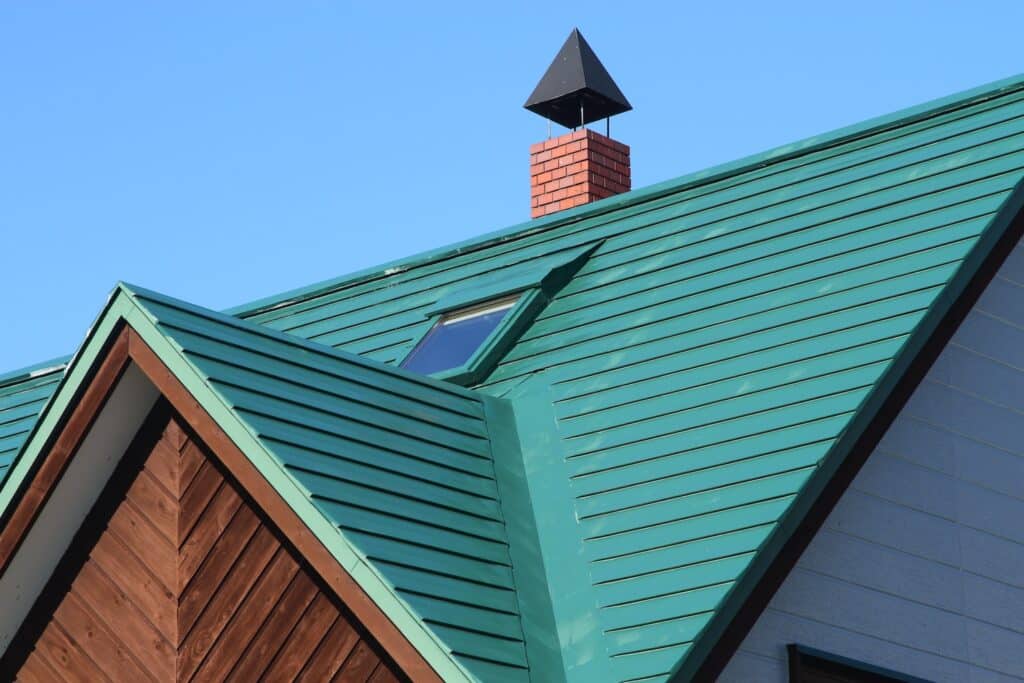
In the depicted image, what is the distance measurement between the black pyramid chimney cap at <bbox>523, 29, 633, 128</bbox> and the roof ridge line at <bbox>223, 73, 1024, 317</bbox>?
13.6 feet

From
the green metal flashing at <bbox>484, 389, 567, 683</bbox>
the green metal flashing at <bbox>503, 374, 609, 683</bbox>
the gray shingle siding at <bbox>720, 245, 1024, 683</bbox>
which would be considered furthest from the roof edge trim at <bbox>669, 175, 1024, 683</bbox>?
the green metal flashing at <bbox>484, 389, 567, 683</bbox>

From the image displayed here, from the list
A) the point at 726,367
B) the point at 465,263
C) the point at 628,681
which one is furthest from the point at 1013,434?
the point at 465,263

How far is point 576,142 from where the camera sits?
19250mm

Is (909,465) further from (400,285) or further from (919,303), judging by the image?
(400,285)

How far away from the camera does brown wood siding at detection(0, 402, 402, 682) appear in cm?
1018

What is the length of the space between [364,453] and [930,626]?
3766mm

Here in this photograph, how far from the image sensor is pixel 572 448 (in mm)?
11859

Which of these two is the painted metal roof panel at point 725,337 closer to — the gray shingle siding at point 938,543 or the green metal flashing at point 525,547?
the green metal flashing at point 525,547

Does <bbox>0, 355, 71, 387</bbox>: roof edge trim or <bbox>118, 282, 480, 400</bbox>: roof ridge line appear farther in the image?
<bbox>0, 355, 71, 387</bbox>: roof edge trim

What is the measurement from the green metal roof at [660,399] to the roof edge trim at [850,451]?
3 centimetres

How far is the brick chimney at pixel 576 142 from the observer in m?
19.2

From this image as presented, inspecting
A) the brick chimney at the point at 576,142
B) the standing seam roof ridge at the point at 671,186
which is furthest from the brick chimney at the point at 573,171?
the standing seam roof ridge at the point at 671,186

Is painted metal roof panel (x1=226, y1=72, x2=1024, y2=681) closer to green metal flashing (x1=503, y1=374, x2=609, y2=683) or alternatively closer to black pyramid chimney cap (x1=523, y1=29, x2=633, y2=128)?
green metal flashing (x1=503, y1=374, x2=609, y2=683)

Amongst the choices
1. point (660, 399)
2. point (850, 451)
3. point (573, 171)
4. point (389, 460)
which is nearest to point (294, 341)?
point (389, 460)
